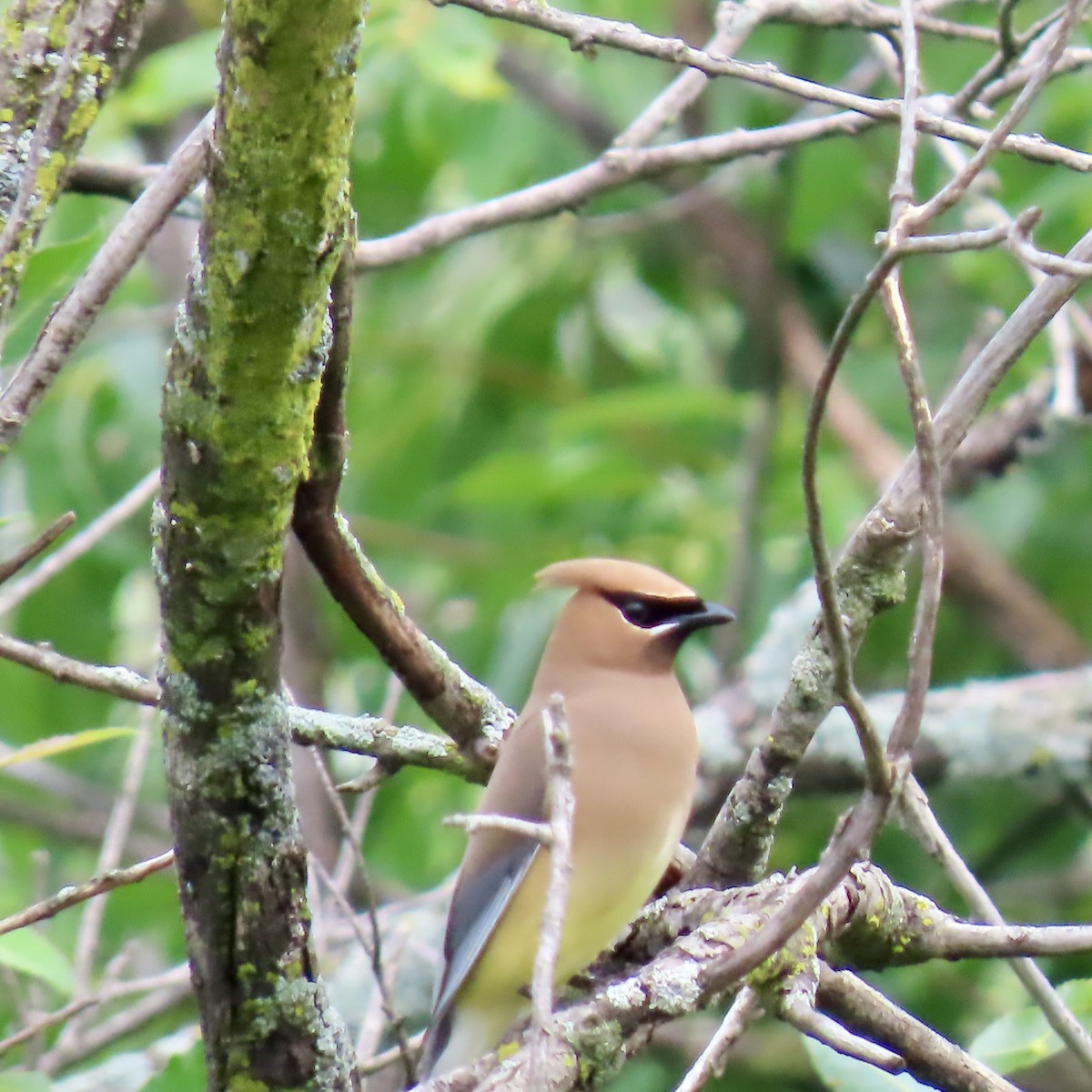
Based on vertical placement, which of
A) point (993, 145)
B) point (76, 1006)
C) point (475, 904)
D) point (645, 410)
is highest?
point (645, 410)

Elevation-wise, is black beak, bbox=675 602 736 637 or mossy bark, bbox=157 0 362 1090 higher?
black beak, bbox=675 602 736 637

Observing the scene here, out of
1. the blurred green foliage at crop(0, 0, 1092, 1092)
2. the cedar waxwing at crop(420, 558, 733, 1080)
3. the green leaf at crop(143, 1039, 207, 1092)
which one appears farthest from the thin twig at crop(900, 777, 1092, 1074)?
the blurred green foliage at crop(0, 0, 1092, 1092)

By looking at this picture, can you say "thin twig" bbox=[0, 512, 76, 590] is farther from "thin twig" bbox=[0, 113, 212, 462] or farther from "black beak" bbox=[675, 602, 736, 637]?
"black beak" bbox=[675, 602, 736, 637]

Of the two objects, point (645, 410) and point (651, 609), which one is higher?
point (645, 410)

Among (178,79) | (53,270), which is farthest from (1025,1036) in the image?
(178,79)

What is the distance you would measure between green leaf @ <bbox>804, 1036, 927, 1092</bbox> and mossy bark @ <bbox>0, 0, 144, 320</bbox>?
1298 mm

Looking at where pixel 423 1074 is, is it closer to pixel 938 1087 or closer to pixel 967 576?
pixel 938 1087

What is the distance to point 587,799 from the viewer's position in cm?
281

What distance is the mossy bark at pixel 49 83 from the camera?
2053mm

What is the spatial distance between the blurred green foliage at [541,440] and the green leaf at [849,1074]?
201 cm

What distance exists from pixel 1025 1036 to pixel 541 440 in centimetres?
348

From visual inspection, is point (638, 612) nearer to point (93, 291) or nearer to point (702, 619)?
point (702, 619)

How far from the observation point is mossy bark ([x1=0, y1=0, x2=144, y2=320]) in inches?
80.8

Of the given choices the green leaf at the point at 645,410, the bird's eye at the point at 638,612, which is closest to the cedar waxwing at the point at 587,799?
the bird's eye at the point at 638,612
